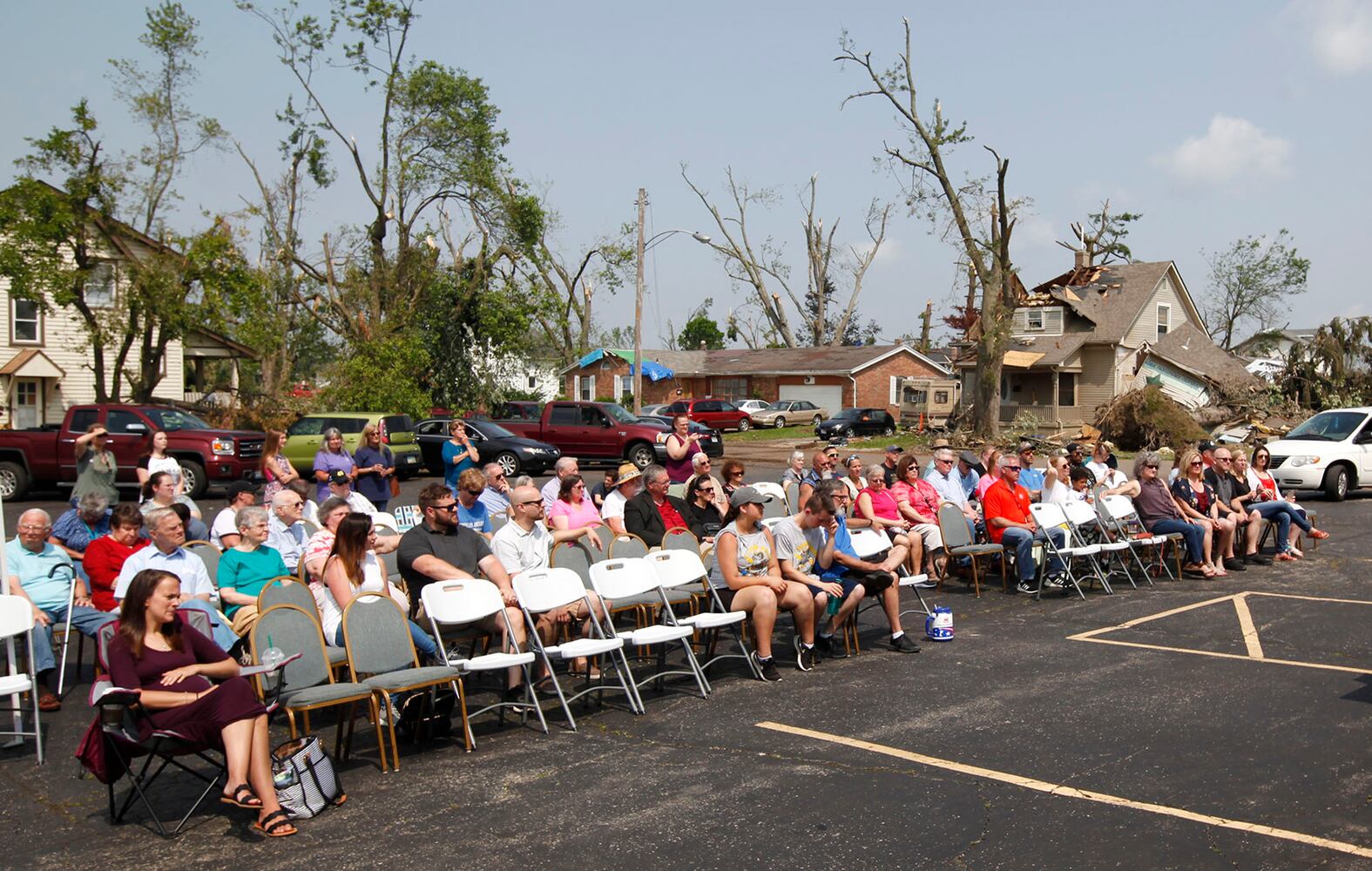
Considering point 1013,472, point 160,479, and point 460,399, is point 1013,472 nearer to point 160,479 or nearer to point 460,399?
point 160,479

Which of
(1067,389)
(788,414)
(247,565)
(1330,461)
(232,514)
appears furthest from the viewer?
(788,414)

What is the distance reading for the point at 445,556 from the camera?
7375 mm

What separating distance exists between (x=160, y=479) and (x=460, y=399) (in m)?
26.9

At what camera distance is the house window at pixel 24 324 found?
30.0 meters

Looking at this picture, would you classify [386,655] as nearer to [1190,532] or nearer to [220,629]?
[220,629]

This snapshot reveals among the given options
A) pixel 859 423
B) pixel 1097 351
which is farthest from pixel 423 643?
pixel 859 423

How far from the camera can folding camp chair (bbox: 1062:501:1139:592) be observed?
10969 millimetres

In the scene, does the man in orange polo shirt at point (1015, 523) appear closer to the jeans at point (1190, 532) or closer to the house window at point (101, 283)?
the jeans at point (1190, 532)

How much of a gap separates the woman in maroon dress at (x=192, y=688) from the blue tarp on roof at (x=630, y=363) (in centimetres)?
5105

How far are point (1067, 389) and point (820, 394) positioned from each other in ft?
49.2

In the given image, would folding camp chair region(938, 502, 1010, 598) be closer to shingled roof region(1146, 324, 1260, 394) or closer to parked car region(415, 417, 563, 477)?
parked car region(415, 417, 563, 477)

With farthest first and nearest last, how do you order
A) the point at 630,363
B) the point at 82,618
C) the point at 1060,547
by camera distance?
the point at 630,363, the point at 1060,547, the point at 82,618

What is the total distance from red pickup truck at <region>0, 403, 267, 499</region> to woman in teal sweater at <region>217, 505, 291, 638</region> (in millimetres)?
12257

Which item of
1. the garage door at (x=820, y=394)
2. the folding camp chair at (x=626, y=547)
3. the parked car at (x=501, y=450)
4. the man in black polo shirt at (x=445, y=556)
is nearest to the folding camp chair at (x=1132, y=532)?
the folding camp chair at (x=626, y=547)
